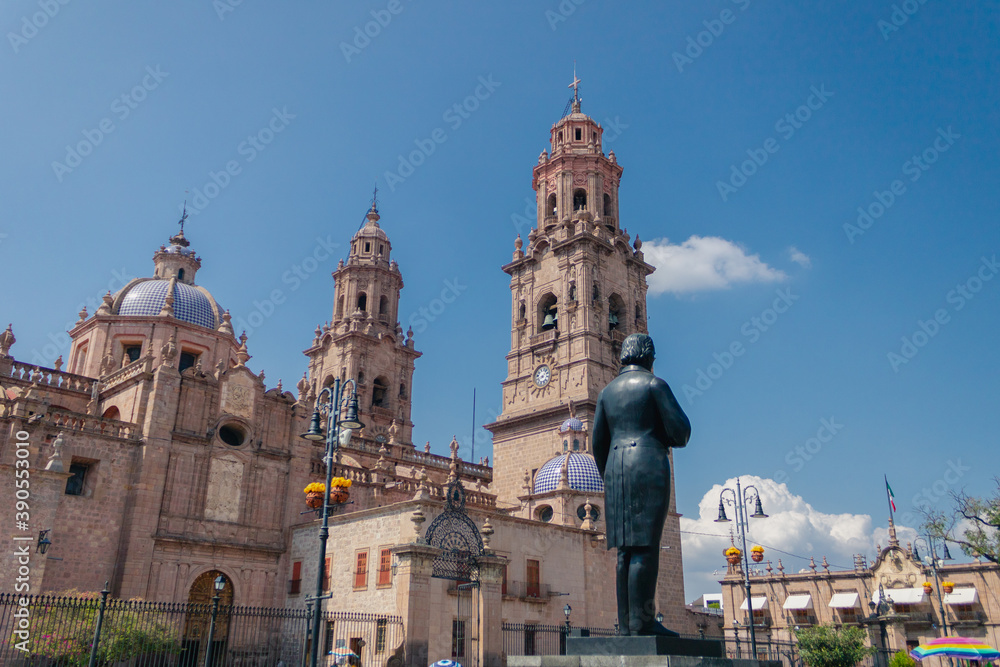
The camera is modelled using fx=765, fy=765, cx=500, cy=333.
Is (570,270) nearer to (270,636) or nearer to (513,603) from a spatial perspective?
(513,603)

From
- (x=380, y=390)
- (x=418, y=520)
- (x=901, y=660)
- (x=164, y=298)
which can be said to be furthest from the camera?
(x=380, y=390)

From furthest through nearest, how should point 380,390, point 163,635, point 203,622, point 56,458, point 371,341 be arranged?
1. point 380,390
2. point 371,341
3. point 203,622
4. point 56,458
5. point 163,635

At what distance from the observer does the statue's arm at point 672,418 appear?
9125mm

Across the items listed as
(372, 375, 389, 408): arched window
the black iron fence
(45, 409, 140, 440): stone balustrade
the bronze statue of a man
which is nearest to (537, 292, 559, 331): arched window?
(372, 375, 389, 408): arched window

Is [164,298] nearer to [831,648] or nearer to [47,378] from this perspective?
[47,378]

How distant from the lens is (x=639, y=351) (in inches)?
388

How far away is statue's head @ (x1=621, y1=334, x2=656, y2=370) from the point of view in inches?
388

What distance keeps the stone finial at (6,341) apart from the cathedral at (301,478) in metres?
0.15

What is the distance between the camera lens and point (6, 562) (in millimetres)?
23500

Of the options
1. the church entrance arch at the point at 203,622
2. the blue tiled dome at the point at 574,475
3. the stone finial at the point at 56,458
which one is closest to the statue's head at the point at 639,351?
the stone finial at the point at 56,458

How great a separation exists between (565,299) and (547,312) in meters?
2.64

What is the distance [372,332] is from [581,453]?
19.5 meters

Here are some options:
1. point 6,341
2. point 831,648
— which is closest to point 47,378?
point 6,341

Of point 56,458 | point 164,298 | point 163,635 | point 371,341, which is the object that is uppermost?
point 371,341
